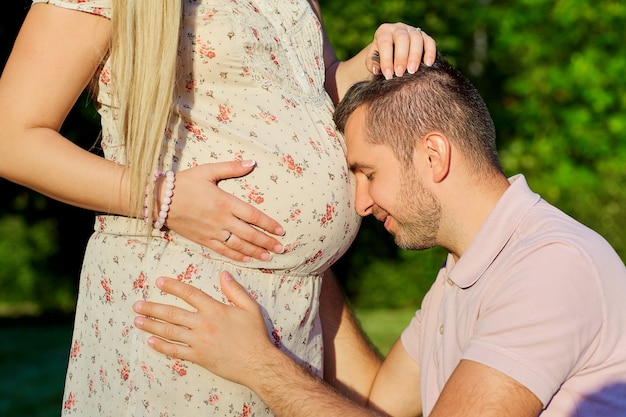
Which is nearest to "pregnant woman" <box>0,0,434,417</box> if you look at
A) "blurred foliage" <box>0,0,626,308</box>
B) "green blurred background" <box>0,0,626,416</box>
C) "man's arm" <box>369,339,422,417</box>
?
"man's arm" <box>369,339,422,417</box>

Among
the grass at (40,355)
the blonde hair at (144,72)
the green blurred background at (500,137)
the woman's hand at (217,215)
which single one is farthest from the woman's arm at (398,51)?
the green blurred background at (500,137)

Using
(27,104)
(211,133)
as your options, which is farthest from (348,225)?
(27,104)

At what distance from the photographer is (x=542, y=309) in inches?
88.2

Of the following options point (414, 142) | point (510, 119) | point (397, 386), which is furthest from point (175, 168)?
point (510, 119)

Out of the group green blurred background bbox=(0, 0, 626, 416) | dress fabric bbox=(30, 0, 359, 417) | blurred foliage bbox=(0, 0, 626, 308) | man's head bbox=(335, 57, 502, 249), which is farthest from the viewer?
blurred foliage bbox=(0, 0, 626, 308)

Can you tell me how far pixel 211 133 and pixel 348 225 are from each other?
1.62 feet

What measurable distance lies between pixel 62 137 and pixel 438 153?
1.02 m

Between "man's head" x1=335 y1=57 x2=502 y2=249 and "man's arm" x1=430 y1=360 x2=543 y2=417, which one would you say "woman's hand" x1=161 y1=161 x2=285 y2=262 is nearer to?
"man's head" x1=335 y1=57 x2=502 y2=249

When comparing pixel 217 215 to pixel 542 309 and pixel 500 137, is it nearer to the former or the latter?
pixel 542 309

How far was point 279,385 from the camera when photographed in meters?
2.38

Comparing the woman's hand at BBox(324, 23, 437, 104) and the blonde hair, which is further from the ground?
the woman's hand at BBox(324, 23, 437, 104)

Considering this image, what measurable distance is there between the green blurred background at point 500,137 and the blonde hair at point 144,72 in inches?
389

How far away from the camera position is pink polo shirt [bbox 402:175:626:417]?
2.23 meters

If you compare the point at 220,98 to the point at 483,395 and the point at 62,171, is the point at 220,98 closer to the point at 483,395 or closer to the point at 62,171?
the point at 62,171
